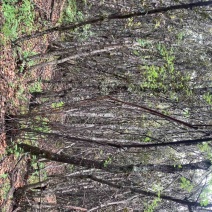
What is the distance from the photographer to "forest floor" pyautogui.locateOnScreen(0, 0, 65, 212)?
502cm

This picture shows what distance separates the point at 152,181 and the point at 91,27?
4399 millimetres

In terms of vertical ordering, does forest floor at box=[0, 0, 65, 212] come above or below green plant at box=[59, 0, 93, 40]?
below

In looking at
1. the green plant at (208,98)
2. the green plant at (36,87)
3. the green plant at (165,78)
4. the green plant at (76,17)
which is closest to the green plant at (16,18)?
the green plant at (36,87)

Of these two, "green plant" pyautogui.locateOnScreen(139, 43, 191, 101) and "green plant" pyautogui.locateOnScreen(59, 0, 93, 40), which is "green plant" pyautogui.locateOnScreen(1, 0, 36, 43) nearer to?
"green plant" pyautogui.locateOnScreen(59, 0, 93, 40)

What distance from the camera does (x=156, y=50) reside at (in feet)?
27.3

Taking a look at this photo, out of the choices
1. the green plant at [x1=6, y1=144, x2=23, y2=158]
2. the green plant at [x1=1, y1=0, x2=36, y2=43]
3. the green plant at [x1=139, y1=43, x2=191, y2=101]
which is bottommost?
the green plant at [x1=6, y1=144, x2=23, y2=158]

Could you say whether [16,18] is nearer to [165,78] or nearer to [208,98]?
[165,78]

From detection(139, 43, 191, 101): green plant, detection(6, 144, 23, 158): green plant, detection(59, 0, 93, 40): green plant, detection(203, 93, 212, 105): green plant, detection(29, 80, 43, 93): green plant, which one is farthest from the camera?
detection(59, 0, 93, 40): green plant

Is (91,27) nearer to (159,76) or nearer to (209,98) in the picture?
(159,76)

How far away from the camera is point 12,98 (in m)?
5.33

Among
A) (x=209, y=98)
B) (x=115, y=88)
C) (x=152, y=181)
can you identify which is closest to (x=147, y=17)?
(x=115, y=88)

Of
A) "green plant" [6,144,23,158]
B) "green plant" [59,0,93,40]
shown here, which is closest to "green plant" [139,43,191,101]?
"green plant" [59,0,93,40]

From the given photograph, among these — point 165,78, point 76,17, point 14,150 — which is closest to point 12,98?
point 14,150

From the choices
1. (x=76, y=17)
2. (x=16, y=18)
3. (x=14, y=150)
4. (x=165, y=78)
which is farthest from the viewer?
(x=76, y=17)
